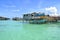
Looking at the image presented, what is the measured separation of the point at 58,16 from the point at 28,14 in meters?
7.34

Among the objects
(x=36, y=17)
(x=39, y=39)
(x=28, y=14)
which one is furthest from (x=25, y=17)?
(x=39, y=39)

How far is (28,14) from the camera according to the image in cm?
2894

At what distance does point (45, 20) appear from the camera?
71.7 feet

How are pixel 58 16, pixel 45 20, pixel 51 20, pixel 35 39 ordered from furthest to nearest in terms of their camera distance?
pixel 58 16, pixel 51 20, pixel 45 20, pixel 35 39

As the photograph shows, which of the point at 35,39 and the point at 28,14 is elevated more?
the point at 28,14

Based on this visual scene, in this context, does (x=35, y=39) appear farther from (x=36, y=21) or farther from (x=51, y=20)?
(x=51, y=20)

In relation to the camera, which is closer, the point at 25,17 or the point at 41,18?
the point at 41,18

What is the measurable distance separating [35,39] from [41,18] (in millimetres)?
16112

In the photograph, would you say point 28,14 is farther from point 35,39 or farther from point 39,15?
point 35,39

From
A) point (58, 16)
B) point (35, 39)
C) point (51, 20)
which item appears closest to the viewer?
point (35, 39)

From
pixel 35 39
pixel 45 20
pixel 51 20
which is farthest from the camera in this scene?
pixel 51 20

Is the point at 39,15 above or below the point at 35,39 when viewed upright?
above

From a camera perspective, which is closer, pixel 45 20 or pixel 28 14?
pixel 45 20

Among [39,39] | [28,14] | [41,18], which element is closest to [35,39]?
[39,39]
